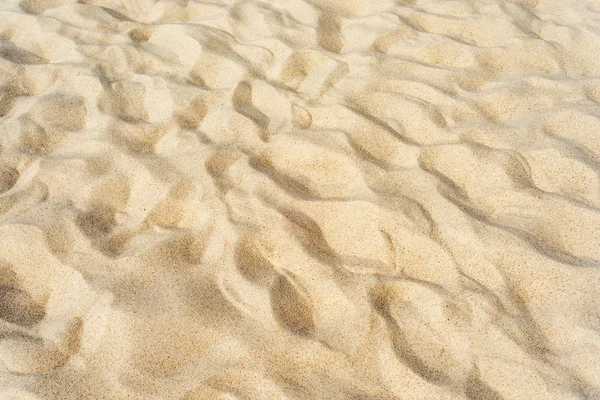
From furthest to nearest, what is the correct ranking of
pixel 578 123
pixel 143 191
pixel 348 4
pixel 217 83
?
1. pixel 348 4
2. pixel 217 83
3. pixel 578 123
4. pixel 143 191

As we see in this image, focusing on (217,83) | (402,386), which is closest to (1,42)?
(217,83)

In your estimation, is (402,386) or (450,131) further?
(450,131)

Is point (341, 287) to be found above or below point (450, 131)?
below

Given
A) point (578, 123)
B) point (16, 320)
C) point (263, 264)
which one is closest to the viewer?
point (16, 320)

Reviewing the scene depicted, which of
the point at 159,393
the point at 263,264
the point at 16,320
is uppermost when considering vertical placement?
the point at 263,264

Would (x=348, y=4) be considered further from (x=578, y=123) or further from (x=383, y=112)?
(x=578, y=123)

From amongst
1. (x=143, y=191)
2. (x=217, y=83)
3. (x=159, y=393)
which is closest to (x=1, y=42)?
(x=217, y=83)
